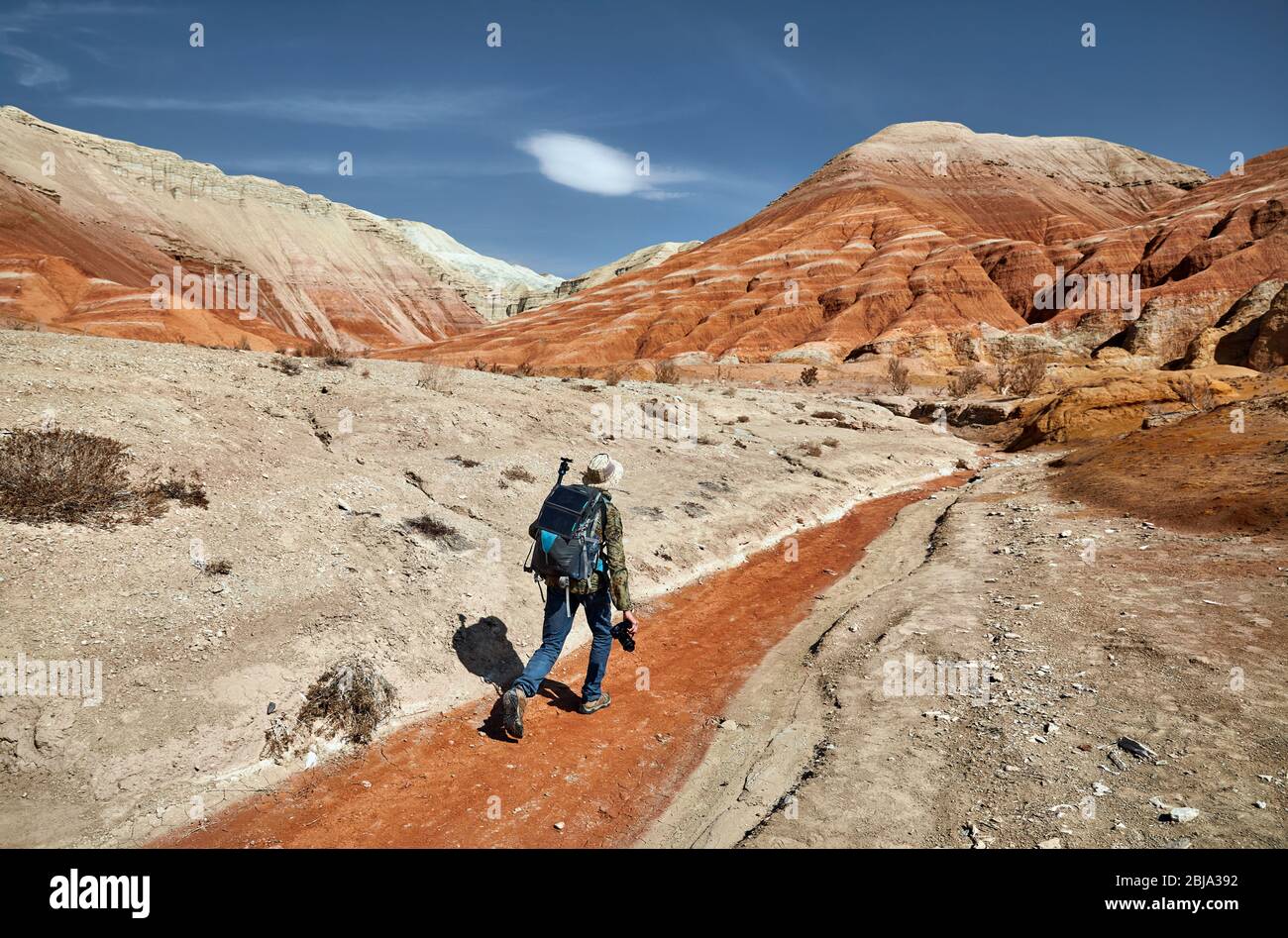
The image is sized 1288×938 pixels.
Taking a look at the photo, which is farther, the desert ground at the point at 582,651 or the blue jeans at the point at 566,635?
the blue jeans at the point at 566,635

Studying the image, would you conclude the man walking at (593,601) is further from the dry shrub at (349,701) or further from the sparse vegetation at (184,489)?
the sparse vegetation at (184,489)

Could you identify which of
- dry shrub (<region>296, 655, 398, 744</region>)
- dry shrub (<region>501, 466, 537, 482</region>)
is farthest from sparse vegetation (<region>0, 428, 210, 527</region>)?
dry shrub (<region>501, 466, 537, 482</region>)

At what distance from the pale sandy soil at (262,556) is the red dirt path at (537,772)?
1.58 ft

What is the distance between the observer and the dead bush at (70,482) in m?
6.42

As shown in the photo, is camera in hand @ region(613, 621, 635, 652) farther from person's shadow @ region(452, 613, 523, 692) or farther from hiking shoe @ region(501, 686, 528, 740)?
person's shadow @ region(452, 613, 523, 692)

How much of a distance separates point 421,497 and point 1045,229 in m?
106

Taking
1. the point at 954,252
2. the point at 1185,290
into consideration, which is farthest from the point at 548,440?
the point at 954,252

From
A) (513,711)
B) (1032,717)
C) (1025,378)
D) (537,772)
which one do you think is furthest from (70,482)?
(1025,378)

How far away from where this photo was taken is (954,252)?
74125 millimetres

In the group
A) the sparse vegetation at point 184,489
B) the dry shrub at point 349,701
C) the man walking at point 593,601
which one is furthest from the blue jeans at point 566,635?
the sparse vegetation at point 184,489

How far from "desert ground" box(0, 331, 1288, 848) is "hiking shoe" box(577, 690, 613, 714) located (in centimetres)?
18

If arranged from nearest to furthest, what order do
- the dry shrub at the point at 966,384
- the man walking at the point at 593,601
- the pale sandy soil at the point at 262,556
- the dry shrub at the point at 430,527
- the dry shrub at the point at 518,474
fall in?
the pale sandy soil at the point at 262,556
the man walking at the point at 593,601
the dry shrub at the point at 430,527
the dry shrub at the point at 518,474
the dry shrub at the point at 966,384

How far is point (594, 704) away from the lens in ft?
21.1

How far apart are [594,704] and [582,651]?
5.27ft
